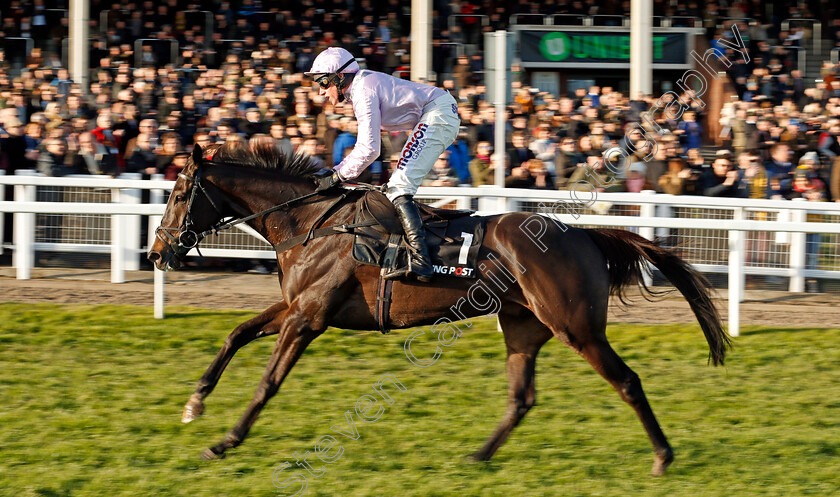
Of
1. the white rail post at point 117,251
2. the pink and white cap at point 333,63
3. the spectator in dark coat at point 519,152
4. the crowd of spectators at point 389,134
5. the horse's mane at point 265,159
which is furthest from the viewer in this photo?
the spectator in dark coat at point 519,152

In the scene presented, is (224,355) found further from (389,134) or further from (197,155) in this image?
(389,134)

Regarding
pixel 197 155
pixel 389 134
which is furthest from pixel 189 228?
pixel 389 134

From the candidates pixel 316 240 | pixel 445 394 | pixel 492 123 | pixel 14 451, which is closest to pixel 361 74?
pixel 316 240

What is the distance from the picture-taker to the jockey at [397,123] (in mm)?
4383

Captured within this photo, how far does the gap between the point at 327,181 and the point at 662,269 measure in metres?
1.68

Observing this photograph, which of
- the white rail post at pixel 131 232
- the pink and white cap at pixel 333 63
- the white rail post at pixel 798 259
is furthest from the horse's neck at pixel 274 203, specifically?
the white rail post at pixel 798 259

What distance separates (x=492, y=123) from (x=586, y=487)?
5574mm

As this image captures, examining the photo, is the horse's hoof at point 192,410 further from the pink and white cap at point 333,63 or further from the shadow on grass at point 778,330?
the shadow on grass at point 778,330

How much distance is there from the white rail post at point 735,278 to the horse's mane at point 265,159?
10.7ft

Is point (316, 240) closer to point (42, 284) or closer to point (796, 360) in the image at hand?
point (796, 360)

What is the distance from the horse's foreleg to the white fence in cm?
300

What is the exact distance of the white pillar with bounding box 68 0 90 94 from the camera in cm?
1265

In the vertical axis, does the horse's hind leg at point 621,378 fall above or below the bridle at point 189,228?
below

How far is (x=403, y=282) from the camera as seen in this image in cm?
442
